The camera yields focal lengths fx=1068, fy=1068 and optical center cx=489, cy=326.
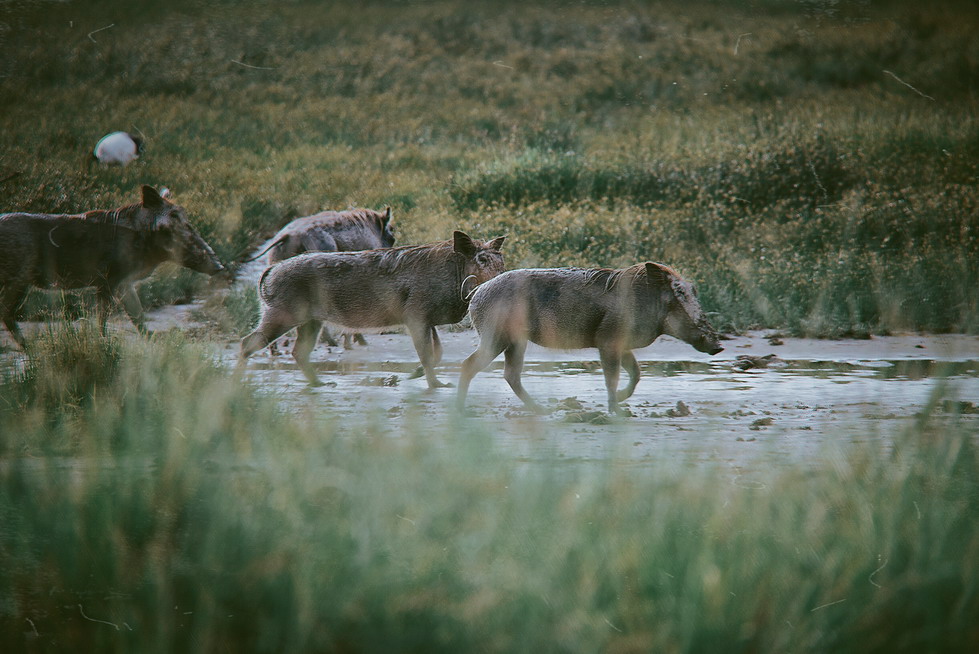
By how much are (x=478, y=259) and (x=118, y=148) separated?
6887mm

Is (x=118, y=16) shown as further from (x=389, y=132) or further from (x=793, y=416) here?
(x=793, y=416)

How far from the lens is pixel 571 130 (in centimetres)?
1753

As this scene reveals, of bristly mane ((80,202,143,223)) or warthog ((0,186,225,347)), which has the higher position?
bristly mane ((80,202,143,223))

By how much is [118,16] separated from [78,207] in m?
2.10

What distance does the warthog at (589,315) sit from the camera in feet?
19.3

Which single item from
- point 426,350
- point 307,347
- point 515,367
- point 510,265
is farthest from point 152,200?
point 510,265

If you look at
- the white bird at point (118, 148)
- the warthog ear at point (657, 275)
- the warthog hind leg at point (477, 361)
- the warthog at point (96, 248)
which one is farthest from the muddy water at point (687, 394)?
the white bird at point (118, 148)

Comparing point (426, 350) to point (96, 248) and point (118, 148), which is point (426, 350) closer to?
point (96, 248)

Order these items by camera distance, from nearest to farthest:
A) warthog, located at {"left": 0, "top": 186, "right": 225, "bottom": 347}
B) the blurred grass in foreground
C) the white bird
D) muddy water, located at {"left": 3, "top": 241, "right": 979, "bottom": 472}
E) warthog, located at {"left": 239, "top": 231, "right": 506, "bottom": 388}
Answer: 1. the blurred grass in foreground
2. muddy water, located at {"left": 3, "top": 241, "right": 979, "bottom": 472}
3. warthog, located at {"left": 239, "top": 231, "right": 506, "bottom": 388}
4. warthog, located at {"left": 0, "top": 186, "right": 225, "bottom": 347}
5. the white bird

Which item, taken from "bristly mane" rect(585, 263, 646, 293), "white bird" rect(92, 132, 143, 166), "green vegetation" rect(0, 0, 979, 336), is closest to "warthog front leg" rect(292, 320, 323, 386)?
"bristly mane" rect(585, 263, 646, 293)

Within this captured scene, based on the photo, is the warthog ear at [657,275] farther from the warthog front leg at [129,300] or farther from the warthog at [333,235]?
the warthog front leg at [129,300]

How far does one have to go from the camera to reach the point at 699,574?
9.64 feet

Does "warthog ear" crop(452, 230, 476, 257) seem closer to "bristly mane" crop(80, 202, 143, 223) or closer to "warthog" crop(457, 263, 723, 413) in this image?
"warthog" crop(457, 263, 723, 413)

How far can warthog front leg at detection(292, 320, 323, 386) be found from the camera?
7008 millimetres
